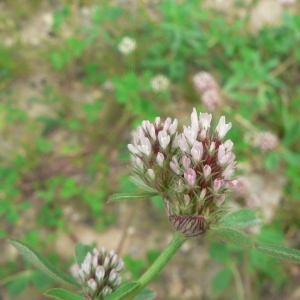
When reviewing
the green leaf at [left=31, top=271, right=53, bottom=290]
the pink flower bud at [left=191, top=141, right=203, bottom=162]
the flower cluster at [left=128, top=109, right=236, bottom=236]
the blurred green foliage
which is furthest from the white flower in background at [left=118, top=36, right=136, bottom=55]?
the pink flower bud at [left=191, top=141, right=203, bottom=162]

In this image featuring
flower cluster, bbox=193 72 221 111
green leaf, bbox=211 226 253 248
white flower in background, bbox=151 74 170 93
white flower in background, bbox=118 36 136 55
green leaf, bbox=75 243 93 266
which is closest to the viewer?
green leaf, bbox=211 226 253 248

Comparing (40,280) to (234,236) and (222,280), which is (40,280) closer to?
(222,280)

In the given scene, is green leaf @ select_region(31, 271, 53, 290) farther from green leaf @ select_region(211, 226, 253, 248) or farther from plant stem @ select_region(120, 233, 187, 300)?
green leaf @ select_region(211, 226, 253, 248)

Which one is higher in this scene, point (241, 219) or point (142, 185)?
point (142, 185)

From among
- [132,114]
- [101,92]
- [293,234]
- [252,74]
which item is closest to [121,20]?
[101,92]

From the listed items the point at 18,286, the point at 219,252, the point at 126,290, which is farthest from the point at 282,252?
the point at 18,286

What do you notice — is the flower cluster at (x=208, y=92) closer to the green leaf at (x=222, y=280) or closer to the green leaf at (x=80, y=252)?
the green leaf at (x=222, y=280)

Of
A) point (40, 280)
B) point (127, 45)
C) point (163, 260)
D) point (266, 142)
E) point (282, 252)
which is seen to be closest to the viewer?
point (282, 252)

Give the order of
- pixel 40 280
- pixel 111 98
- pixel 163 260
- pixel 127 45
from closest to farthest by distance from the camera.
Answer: pixel 163 260 < pixel 40 280 < pixel 127 45 < pixel 111 98
